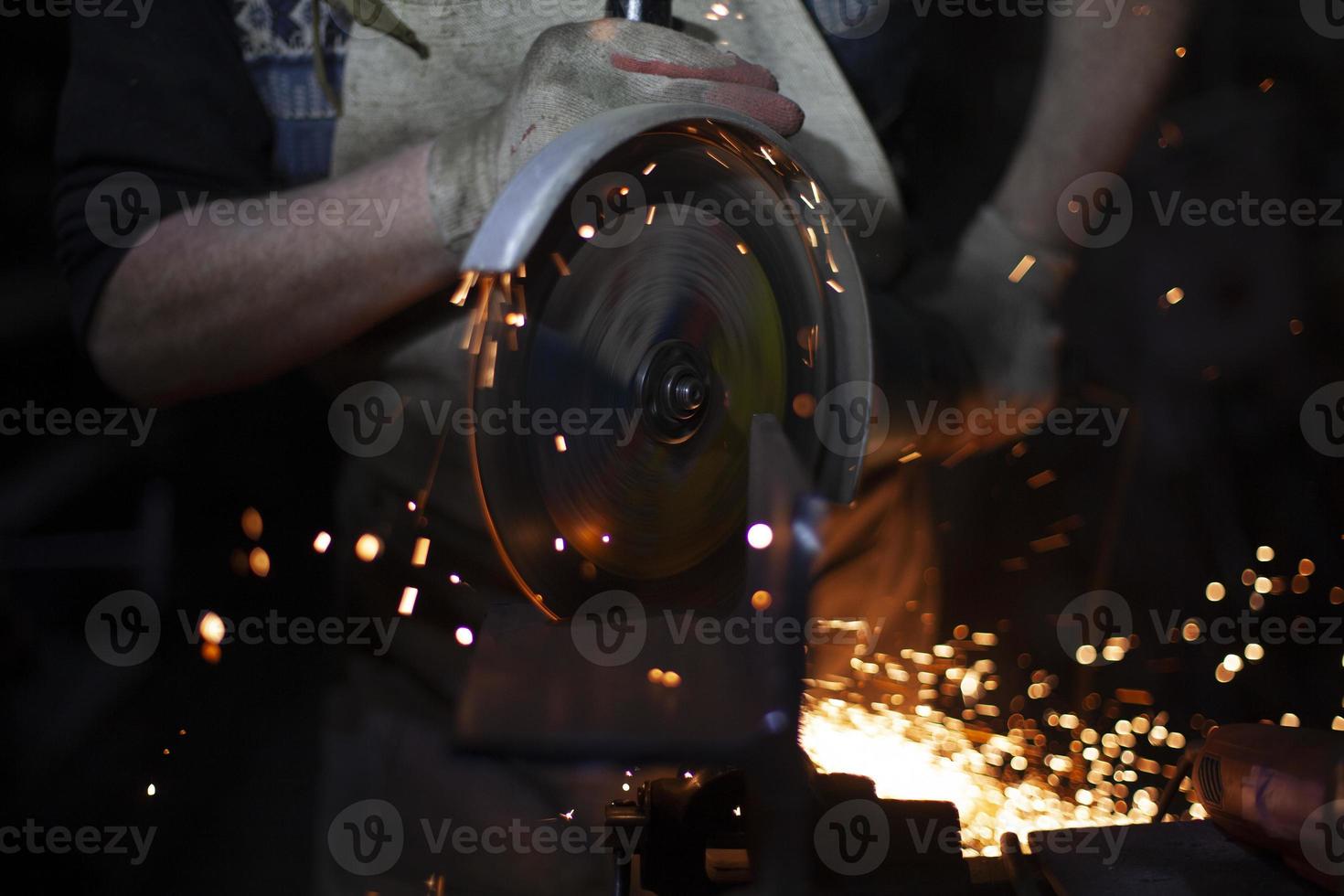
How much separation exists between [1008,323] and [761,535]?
0.67 meters

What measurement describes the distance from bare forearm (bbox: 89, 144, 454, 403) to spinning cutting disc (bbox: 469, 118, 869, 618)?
1.08 feet


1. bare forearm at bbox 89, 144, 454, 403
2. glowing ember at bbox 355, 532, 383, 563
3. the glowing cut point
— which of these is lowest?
the glowing cut point

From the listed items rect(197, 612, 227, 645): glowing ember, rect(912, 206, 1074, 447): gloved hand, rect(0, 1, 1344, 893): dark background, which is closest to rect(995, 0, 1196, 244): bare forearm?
rect(912, 206, 1074, 447): gloved hand

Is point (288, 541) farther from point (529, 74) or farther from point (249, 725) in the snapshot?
point (529, 74)

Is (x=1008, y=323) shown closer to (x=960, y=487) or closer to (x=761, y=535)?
(x=960, y=487)

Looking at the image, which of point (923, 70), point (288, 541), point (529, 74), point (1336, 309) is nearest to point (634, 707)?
point (529, 74)

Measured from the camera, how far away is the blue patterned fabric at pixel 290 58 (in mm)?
1062

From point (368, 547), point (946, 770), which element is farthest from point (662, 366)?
point (946, 770)

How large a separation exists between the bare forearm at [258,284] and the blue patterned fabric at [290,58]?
0.15 metres

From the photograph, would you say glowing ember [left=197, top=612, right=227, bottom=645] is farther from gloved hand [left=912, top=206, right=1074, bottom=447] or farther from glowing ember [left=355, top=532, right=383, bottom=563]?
gloved hand [left=912, top=206, right=1074, bottom=447]

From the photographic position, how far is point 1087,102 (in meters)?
1.22

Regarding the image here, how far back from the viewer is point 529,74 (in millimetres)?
724

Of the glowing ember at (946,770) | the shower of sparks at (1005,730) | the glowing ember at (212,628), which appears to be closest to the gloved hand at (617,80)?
the glowing ember at (946,770)

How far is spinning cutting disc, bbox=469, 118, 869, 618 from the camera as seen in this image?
632 millimetres
